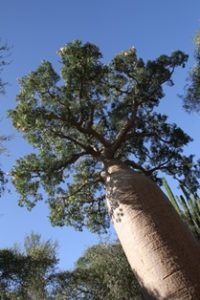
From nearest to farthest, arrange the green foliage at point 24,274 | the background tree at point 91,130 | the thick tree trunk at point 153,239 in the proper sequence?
the thick tree trunk at point 153,239
the background tree at point 91,130
the green foliage at point 24,274

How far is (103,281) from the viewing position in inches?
604

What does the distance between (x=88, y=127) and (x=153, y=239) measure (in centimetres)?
401

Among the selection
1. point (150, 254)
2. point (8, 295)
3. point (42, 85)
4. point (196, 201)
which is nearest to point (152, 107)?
point (42, 85)

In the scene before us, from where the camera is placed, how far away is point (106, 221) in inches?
456

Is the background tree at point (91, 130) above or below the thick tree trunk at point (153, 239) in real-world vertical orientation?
above

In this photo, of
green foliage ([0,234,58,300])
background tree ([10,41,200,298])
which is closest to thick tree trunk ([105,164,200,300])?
background tree ([10,41,200,298])

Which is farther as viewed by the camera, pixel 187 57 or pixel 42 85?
pixel 187 57

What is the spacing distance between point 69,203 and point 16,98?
3116 millimetres

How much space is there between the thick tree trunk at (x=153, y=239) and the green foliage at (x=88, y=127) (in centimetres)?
154

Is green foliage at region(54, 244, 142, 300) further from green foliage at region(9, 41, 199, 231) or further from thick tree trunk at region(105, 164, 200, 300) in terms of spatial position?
thick tree trunk at region(105, 164, 200, 300)

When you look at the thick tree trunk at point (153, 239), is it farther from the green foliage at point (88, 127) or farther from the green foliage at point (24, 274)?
the green foliage at point (24, 274)

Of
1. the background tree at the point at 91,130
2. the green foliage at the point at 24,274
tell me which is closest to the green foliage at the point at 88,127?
the background tree at the point at 91,130

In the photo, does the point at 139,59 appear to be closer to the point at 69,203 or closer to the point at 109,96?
the point at 109,96

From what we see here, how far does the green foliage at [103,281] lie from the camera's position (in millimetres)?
14789
